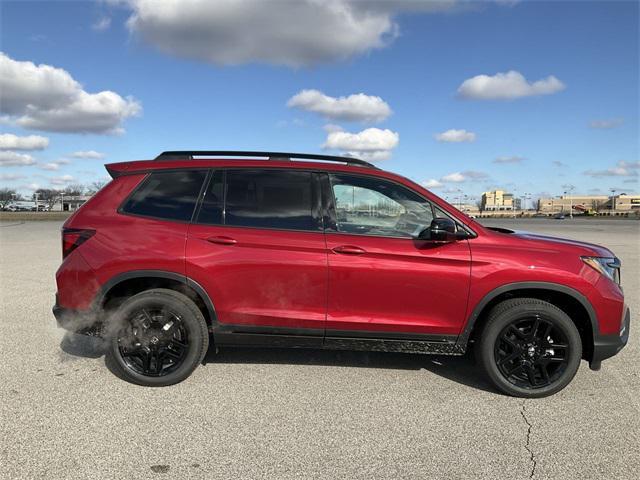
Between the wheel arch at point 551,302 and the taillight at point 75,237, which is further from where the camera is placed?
the taillight at point 75,237

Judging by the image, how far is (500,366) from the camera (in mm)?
3801

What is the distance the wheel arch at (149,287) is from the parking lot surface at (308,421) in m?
0.64

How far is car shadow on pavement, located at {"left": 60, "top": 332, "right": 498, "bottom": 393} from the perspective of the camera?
4359 mm

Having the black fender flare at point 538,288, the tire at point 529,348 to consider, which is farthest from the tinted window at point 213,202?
the tire at point 529,348

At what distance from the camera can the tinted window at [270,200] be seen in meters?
3.89

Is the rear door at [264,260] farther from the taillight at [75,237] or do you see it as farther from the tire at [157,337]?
the taillight at [75,237]

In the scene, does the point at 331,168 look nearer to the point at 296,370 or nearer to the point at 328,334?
the point at 328,334

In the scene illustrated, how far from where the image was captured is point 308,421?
3332mm

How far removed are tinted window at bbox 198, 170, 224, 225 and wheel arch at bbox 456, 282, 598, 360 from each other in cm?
221

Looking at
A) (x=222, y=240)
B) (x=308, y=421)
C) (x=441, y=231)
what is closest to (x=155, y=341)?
(x=222, y=240)

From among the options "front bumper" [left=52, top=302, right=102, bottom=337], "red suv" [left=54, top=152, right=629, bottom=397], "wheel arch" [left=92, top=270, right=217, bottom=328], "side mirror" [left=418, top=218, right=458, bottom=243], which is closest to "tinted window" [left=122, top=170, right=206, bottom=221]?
"red suv" [left=54, top=152, right=629, bottom=397]

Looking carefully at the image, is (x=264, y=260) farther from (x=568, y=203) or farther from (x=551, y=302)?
(x=568, y=203)

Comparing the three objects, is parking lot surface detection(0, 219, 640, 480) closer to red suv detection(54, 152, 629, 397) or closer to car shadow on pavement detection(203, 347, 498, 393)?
car shadow on pavement detection(203, 347, 498, 393)

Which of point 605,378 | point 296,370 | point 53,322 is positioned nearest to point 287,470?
point 296,370
